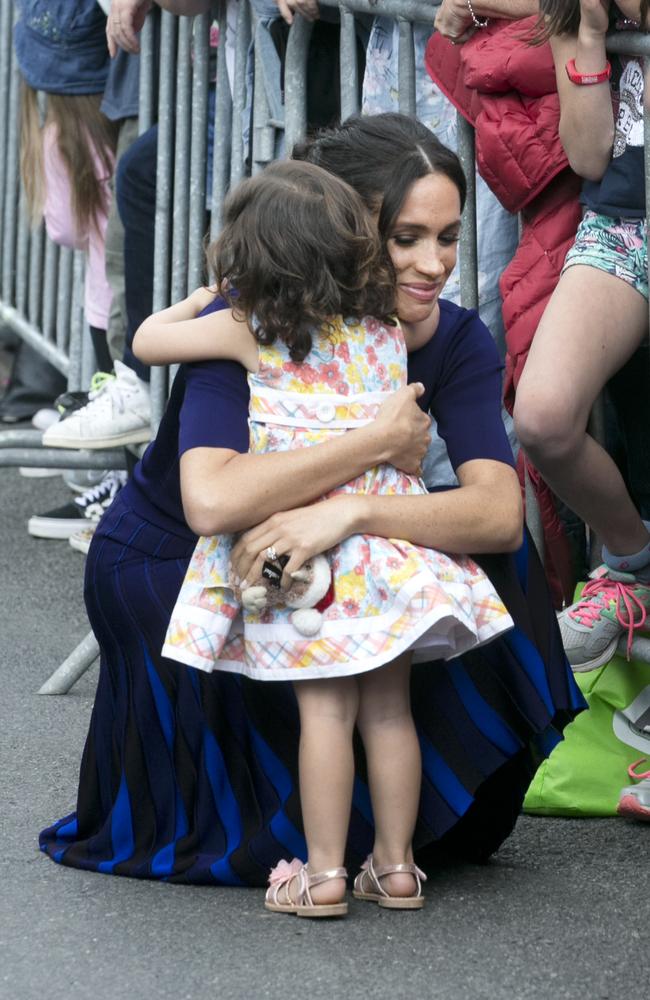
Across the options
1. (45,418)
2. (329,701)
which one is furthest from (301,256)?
(45,418)

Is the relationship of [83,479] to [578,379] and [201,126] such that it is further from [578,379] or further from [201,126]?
[578,379]

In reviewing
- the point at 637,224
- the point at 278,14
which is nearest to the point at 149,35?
the point at 278,14

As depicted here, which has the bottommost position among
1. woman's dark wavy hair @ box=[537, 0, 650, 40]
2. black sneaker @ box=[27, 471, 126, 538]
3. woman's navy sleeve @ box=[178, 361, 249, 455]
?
black sneaker @ box=[27, 471, 126, 538]

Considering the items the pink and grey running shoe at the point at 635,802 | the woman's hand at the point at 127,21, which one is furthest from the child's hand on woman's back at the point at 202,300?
the woman's hand at the point at 127,21

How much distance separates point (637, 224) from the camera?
334 cm

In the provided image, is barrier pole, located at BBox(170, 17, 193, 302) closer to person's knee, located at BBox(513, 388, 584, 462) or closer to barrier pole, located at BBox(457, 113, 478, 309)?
barrier pole, located at BBox(457, 113, 478, 309)

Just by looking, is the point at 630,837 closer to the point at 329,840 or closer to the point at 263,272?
the point at 329,840

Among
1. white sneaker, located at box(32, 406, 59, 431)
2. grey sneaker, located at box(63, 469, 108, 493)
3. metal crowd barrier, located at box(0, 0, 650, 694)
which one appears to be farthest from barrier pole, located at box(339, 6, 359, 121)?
white sneaker, located at box(32, 406, 59, 431)

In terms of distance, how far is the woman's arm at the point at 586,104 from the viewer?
127 inches

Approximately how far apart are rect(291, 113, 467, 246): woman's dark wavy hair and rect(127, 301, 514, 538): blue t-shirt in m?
0.24

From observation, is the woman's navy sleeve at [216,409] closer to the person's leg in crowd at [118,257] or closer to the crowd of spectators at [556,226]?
the crowd of spectators at [556,226]

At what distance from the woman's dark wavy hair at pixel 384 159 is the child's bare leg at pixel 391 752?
71cm

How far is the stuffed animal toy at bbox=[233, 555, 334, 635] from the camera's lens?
268 centimetres

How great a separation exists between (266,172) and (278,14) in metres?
1.38
